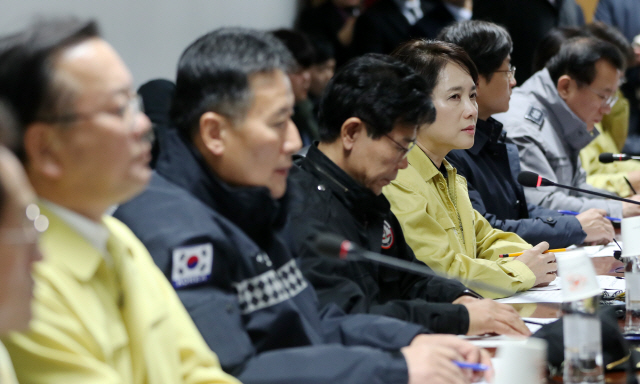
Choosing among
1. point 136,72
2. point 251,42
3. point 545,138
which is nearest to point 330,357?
point 251,42

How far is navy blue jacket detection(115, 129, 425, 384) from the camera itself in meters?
1.26

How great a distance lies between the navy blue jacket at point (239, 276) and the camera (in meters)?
1.26

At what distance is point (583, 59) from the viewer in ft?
11.6

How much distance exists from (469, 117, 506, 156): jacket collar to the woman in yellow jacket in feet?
1.16

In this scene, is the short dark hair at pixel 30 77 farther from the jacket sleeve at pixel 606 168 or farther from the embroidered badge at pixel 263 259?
the jacket sleeve at pixel 606 168

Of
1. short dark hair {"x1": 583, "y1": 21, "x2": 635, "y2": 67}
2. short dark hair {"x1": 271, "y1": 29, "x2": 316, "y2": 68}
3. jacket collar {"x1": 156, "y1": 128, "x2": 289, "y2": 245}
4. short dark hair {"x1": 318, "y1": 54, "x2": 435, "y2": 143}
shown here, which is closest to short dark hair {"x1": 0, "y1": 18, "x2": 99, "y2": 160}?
jacket collar {"x1": 156, "y1": 128, "x2": 289, "y2": 245}

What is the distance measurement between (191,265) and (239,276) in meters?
0.11

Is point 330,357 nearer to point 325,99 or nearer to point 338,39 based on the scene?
point 325,99

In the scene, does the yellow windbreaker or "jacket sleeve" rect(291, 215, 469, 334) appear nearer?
"jacket sleeve" rect(291, 215, 469, 334)

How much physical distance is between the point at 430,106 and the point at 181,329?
94 cm

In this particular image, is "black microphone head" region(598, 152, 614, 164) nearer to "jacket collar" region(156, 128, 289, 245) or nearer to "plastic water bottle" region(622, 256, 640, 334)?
"plastic water bottle" region(622, 256, 640, 334)

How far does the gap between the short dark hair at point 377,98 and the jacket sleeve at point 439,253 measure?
0.96 ft

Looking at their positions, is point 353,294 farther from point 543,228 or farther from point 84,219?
point 543,228

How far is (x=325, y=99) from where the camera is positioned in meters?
1.97
